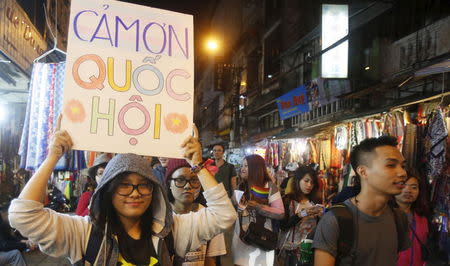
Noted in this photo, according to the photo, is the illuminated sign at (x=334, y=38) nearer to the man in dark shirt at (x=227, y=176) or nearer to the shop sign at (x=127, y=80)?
the man in dark shirt at (x=227, y=176)

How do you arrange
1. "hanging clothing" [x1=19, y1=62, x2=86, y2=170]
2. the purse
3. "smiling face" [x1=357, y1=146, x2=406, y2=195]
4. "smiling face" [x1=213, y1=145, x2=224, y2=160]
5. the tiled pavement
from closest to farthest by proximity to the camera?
"smiling face" [x1=357, y1=146, x2=406, y2=195]
"hanging clothing" [x1=19, y1=62, x2=86, y2=170]
the purse
the tiled pavement
"smiling face" [x1=213, y1=145, x2=224, y2=160]

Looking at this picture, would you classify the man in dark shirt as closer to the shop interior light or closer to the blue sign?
the blue sign

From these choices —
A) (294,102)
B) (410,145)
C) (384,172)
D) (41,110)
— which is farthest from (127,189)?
(294,102)

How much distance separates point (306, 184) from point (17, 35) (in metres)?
5.51

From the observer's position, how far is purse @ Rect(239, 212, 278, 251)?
446cm

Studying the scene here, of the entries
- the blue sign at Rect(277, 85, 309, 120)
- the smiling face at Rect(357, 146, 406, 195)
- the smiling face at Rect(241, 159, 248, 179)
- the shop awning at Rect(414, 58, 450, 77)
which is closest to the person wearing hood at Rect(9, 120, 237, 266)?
the smiling face at Rect(357, 146, 406, 195)

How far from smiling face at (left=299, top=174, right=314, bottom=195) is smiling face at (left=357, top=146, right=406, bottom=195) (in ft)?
8.17

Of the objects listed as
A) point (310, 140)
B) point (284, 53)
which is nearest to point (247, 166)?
point (310, 140)

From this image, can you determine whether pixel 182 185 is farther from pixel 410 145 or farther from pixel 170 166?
pixel 410 145

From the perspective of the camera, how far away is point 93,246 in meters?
2.03

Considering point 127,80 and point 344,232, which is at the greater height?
point 127,80

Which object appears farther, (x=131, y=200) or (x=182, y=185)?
(x=182, y=185)

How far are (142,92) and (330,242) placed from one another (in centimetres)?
177

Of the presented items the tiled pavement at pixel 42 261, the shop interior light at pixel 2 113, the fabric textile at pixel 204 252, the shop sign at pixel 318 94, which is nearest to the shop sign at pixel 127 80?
the fabric textile at pixel 204 252
